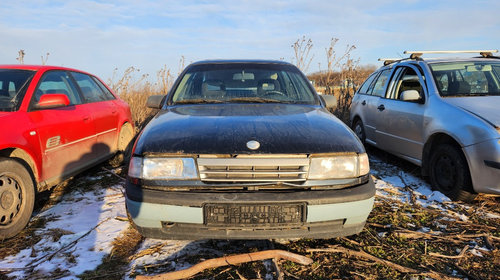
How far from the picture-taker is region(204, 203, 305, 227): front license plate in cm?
198

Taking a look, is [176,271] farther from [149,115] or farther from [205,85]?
[149,115]

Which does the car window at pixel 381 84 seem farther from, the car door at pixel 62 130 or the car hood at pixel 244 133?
the car door at pixel 62 130

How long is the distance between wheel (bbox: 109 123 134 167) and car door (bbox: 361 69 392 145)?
3.93m

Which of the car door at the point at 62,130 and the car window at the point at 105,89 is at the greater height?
the car window at the point at 105,89

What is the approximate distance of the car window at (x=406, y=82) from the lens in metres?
4.54

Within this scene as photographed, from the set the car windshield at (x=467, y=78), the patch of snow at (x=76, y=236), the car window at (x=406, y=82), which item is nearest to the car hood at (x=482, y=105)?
the car windshield at (x=467, y=78)

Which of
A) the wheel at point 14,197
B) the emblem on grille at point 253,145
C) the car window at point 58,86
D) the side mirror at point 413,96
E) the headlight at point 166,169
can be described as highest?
the car window at point 58,86

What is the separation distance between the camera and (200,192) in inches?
79.4

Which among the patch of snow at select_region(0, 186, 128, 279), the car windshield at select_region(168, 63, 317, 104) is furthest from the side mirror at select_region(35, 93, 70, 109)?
the car windshield at select_region(168, 63, 317, 104)

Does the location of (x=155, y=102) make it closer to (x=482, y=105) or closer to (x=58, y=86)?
(x=58, y=86)

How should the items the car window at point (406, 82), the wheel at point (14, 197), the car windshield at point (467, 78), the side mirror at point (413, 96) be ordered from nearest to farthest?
1. the wheel at point (14, 197)
2. the car windshield at point (467, 78)
3. the side mirror at point (413, 96)
4. the car window at point (406, 82)

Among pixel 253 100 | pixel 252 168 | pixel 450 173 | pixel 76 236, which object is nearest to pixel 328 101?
pixel 253 100

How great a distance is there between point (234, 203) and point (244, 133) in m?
0.50

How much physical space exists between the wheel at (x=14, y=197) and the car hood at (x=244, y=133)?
48.5 inches
